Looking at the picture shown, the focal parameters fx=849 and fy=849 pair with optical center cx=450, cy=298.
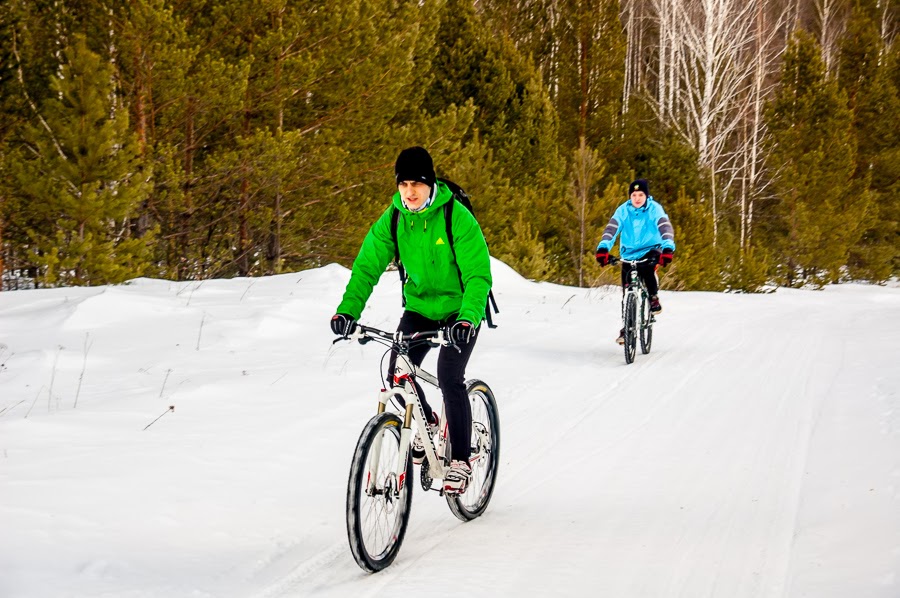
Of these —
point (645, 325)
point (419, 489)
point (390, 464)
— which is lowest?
point (419, 489)

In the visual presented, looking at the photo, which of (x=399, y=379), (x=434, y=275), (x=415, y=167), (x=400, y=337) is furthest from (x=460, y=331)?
(x=415, y=167)

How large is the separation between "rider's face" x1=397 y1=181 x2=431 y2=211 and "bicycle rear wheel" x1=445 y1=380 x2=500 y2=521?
1.17m

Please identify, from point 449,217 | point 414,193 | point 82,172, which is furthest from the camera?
point 82,172

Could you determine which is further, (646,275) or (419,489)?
(646,275)

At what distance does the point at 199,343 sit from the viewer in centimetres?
1005

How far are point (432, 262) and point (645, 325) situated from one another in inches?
270

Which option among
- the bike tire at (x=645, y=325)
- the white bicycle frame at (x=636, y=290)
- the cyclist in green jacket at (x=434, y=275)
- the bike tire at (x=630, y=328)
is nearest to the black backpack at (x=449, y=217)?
the cyclist in green jacket at (x=434, y=275)

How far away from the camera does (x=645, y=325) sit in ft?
35.7

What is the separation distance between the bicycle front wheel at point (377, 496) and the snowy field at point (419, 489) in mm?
159

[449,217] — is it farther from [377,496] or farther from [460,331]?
[377,496]

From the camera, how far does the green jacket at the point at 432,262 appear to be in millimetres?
4410

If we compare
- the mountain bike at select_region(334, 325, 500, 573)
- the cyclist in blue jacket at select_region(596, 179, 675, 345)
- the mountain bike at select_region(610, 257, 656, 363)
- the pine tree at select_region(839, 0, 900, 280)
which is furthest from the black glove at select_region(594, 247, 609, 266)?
the pine tree at select_region(839, 0, 900, 280)

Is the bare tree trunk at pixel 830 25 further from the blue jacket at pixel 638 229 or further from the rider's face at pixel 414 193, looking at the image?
the rider's face at pixel 414 193

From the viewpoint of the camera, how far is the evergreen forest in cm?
1388
